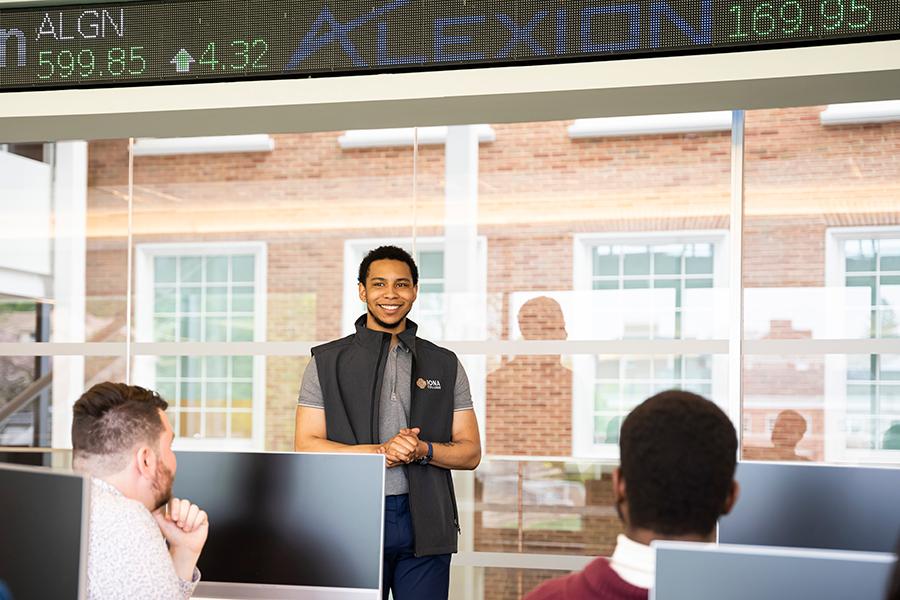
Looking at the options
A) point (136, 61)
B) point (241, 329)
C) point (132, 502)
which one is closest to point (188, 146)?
point (241, 329)

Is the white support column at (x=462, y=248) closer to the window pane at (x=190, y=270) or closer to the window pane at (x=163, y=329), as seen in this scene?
the window pane at (x=190, y=270)

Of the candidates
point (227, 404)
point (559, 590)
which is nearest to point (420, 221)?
point (227, 404)

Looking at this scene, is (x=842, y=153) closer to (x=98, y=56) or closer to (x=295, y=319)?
(x=295, y=319)

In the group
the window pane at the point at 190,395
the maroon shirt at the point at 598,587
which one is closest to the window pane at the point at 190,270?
the window pane at the point at 190,395

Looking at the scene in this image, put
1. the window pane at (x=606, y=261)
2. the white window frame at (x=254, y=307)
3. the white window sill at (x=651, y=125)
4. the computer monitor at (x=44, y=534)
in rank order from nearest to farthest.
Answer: the computer monitor at (x=44, y=534)
the white window sill at (x=651, y=125)
the window pane at (x=606, y=261)
the white window frame at (x=254, y=307)

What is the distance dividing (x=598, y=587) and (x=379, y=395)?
1983 millimetres

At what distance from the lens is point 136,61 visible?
353 centimetres

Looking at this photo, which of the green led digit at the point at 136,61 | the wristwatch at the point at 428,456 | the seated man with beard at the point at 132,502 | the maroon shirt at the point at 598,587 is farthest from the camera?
the green led digit at the point at 136,61

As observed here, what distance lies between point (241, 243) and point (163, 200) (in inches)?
26.0

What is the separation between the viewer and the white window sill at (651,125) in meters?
6.50

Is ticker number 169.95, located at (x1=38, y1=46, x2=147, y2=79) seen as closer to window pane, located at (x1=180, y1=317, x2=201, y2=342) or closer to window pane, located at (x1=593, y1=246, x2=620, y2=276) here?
window pane, located at (x1=593, y1=246, x2=620, y2=276)

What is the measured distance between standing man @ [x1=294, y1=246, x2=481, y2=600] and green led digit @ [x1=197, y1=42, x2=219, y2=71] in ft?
2.78

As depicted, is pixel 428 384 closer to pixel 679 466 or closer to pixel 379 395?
pixel 379 395

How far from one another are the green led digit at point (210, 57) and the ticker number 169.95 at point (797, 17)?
162cm
